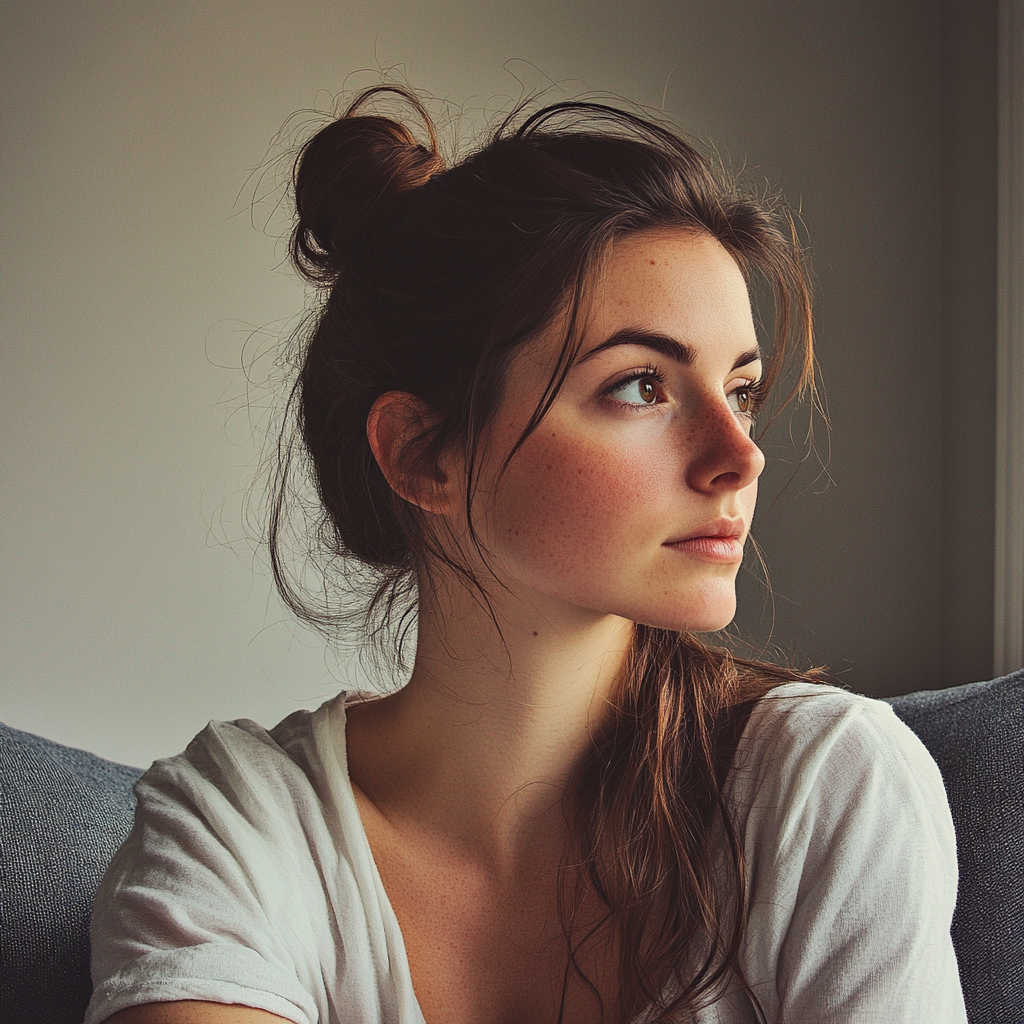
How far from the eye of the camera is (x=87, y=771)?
3.88 feet

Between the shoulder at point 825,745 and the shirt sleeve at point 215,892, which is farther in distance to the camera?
the shoulder at point 825,745

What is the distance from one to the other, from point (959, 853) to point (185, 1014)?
0.75 meters

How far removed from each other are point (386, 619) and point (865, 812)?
1.72 ft

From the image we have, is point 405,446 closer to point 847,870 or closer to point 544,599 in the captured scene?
point 544,599

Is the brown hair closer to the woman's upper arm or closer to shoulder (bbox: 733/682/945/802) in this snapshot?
shoulder (bbox: 733/682/945/802)

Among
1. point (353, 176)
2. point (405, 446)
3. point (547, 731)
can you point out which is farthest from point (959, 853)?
point (353, 176)

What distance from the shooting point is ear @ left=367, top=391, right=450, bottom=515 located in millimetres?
849

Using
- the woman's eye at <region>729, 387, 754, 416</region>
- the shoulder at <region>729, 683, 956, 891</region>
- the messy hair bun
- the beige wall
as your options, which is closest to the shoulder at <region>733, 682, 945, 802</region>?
the shoulder at <region>729, 683, 956, 891</region>

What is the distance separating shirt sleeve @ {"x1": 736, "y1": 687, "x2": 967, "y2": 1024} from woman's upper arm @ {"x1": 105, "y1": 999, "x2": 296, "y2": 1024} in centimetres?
39

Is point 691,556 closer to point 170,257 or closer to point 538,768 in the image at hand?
point 538,768

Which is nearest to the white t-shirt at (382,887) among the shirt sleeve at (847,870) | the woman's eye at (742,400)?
the shirt sleeve at (847,870)

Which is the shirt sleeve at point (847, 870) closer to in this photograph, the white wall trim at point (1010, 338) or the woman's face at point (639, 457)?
the woman's face at point (639, 457)

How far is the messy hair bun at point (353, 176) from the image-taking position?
89 cm

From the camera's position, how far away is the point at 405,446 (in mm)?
862
